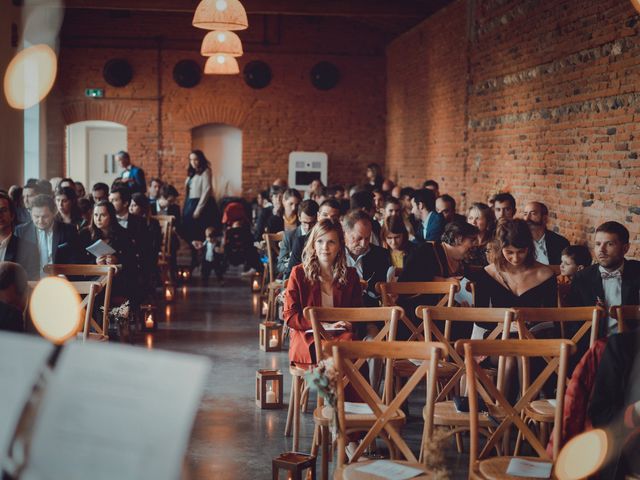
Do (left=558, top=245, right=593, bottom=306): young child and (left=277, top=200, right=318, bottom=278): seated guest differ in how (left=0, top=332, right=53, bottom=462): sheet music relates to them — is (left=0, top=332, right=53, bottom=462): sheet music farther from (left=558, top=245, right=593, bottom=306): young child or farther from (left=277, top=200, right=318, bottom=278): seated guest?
(left=277, top=200, right=318, bottom=278): seated guest

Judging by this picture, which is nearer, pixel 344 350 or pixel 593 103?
pixel 344 350

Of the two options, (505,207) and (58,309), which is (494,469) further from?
(505,207)

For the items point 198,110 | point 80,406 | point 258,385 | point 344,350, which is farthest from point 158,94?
point 80,406

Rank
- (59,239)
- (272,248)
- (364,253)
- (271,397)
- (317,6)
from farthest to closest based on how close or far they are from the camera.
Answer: (317,6), (272,248), (59,239), (364,253), (271,397)

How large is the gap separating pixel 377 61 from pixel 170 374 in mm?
15309

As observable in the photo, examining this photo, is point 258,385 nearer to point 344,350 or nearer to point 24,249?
point 24,249

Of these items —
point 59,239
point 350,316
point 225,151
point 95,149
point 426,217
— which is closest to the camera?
point 350,316

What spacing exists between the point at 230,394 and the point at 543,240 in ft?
11.0

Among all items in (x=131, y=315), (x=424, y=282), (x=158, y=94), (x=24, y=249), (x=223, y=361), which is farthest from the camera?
(x=158, y=94)

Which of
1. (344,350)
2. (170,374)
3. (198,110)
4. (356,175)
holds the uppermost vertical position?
(198,110)

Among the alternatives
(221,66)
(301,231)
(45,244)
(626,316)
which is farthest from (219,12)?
(221,66)

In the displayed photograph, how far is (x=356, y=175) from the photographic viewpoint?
1677 centimetres

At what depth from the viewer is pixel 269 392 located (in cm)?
586

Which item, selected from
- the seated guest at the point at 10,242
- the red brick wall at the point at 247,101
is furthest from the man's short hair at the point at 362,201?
the red brick wall at the point at 247,101
